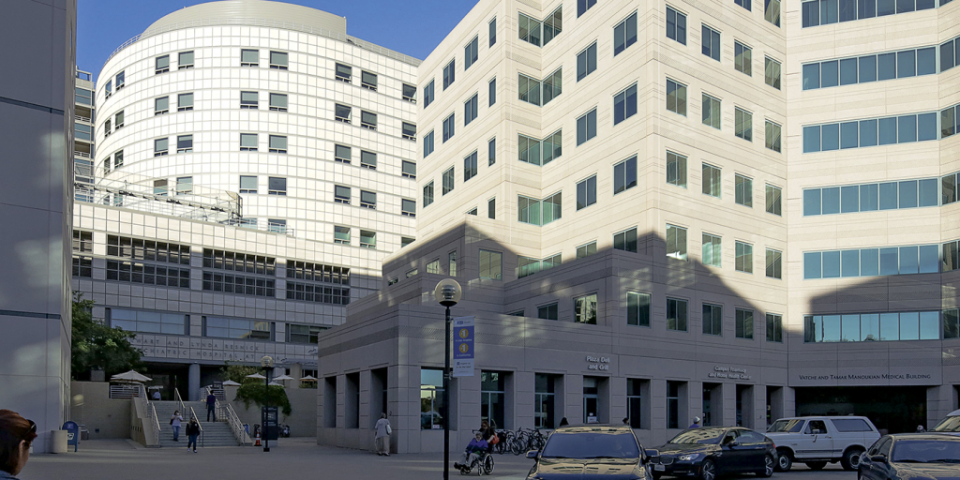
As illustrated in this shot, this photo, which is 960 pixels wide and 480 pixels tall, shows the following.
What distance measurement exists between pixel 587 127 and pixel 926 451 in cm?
3489

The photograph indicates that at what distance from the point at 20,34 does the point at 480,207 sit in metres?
30.1

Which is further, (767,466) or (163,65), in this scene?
(163,65)

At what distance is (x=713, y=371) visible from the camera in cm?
4262

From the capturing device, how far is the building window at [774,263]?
4669cm

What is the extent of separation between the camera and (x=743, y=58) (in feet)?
154

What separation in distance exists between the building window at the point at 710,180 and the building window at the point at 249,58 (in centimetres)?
5155

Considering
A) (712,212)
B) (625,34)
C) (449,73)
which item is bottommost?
(712,212)

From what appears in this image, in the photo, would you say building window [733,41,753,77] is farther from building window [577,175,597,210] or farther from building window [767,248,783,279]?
building window [577,175,597,210]

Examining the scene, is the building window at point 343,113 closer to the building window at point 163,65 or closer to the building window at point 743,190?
the building window at point 163,65

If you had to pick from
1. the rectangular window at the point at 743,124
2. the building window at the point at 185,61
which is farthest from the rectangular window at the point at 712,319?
the building window at the point at 185,61

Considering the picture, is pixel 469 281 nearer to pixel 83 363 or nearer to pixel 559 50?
pixel 559 50

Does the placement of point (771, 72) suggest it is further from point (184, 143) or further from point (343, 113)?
point (184, 143)

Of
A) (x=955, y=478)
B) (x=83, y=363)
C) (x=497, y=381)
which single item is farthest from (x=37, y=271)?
(x=83, y=363)

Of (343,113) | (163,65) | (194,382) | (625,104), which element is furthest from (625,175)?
(163,65)
